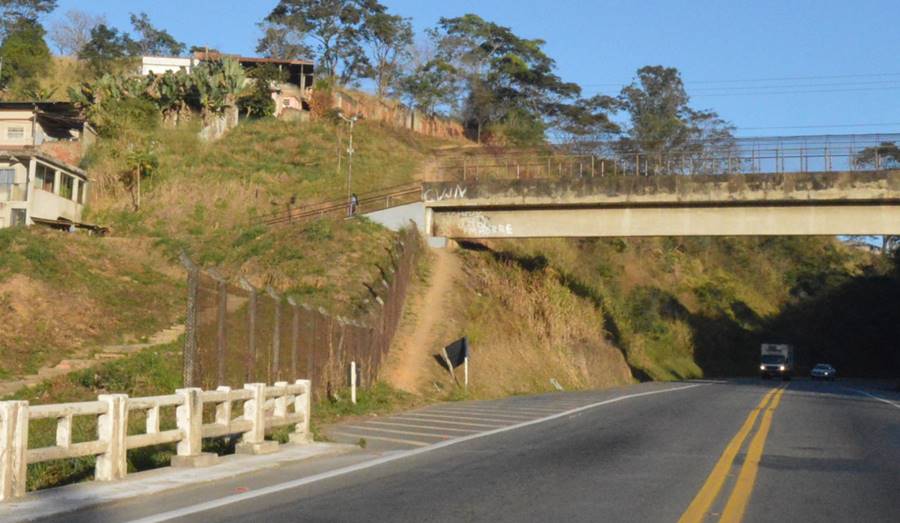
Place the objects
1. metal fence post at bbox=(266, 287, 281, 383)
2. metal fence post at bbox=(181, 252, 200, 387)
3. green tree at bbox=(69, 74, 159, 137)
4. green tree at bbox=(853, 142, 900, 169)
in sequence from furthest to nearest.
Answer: green tree at bbox=(69, 74, 159, 137)
green tree at bbox=(853, 142, 900, 169)
metal fence post at bbox=(266, 287, 281, 383)
metal fence post at bbox=(181, 252, 200, 387)

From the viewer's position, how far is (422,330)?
38.9 meters

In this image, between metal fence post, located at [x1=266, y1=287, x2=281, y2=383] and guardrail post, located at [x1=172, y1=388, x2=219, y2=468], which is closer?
guardrail post, located at [x1=172, y1=388, x2=219, y2=468]

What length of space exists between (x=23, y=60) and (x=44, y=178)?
45.1m

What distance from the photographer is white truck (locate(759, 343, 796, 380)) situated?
209 ft

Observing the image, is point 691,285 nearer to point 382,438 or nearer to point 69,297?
point 69,297

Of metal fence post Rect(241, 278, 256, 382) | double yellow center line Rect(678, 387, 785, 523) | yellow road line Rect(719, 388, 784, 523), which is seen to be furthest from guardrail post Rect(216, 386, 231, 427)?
yellow road line Rect(719, 388, 784, 523)

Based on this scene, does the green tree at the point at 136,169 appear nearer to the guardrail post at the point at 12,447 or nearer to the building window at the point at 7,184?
the building window at the point at 7,184

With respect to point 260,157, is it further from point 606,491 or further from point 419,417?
point 606,491

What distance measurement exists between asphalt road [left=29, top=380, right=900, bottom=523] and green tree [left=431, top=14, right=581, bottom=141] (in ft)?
246

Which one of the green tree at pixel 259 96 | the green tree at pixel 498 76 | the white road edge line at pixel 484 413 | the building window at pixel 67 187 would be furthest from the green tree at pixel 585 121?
the white road edge line at pixel 484 413

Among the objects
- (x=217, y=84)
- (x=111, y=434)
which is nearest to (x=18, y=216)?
(x=217, y=84)

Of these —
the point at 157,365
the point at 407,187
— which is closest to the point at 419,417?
the point at 157,365

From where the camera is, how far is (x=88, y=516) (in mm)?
9445

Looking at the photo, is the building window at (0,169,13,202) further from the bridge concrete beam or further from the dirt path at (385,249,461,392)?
the dirt path at (385,249,461,392)
